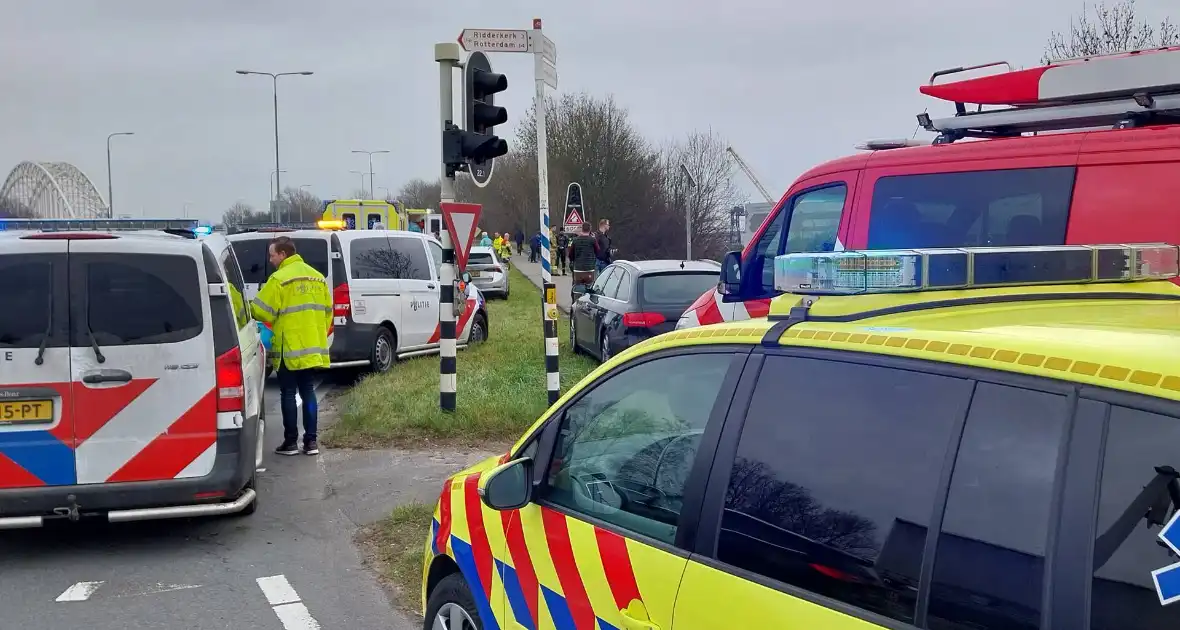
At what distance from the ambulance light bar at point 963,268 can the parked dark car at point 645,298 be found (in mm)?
8434

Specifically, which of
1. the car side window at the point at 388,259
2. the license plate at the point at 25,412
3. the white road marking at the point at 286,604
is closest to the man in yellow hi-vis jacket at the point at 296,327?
the license plate at the point at 25,412

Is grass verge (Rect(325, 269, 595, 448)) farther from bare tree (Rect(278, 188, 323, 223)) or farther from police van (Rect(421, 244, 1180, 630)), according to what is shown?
bare tree (Rect(278, 188, 323, 223))

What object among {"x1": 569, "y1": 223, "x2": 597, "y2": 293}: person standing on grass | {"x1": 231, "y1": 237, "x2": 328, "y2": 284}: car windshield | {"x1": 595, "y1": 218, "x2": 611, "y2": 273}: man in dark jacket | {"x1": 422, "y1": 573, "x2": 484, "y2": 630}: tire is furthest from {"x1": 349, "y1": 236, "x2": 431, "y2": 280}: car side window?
{"x1": 422, "y1": 573, "x2": 484, "y2": 630}: tire

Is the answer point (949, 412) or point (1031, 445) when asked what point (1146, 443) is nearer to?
point (1031, 445)

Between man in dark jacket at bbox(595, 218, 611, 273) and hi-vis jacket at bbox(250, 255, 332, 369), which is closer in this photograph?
hi-vis jacket at bbox(250, 255, 332, 369)

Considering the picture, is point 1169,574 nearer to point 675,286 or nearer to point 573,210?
point 675,286

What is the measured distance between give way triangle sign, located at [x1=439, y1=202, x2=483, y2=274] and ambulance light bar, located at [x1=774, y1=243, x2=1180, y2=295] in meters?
7.09

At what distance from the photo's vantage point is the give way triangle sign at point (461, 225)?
9.64m

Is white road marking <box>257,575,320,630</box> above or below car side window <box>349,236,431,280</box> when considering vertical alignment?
below

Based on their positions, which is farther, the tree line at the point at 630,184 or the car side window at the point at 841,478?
the tree line at the point at 630,184

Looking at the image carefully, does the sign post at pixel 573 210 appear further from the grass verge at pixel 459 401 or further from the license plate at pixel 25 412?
the license plate at pixel 25 412

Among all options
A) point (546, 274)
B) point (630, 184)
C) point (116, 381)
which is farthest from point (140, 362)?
point (630, 184)

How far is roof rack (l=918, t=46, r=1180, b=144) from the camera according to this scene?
5773 millimetres

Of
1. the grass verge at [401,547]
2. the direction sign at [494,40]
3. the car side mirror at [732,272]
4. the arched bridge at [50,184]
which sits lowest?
the grass verge at [401,547]
